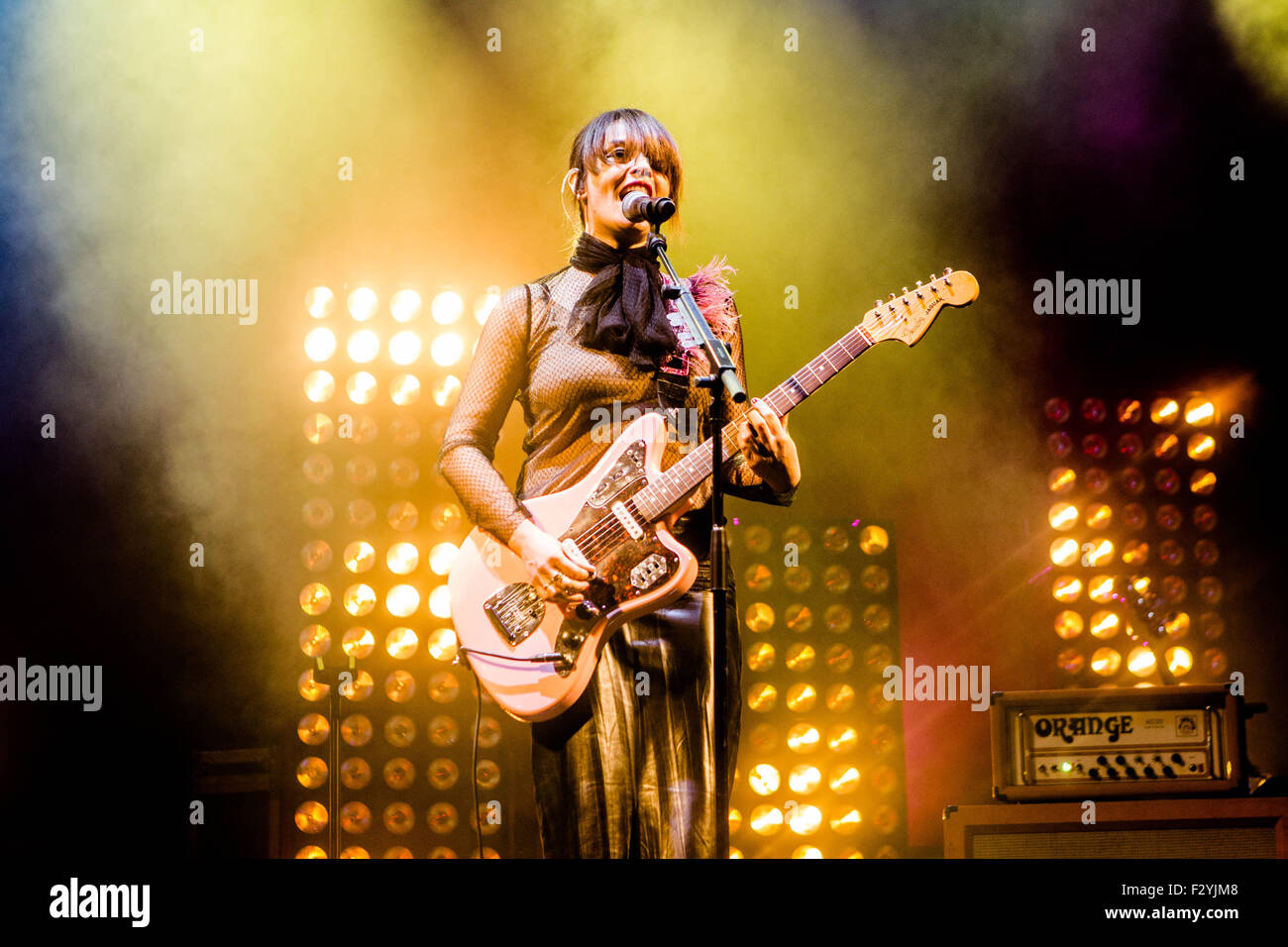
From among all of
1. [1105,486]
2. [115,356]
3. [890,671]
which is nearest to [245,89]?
[115,356]

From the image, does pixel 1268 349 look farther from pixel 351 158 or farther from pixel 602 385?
pixel 351 158

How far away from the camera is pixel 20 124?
4.08 m

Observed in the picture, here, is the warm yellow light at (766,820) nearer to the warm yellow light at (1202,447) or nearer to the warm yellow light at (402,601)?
the warm yellow light at (402,601)

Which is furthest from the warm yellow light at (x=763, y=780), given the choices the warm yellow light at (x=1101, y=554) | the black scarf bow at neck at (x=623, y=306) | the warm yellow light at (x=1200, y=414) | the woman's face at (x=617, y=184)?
the warm yellow light at (x=1200, y=414)

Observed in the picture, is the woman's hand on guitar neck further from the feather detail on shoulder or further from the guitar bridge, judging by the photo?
the feather detail on shoulder

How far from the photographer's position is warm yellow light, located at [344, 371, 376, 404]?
3922mm

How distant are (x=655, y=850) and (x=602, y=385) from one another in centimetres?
111

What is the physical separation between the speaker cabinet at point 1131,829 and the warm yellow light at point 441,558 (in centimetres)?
181

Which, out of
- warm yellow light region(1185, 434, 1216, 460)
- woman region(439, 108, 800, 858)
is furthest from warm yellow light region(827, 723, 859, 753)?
warm yellow light region(1185, 434, 1216, 460)

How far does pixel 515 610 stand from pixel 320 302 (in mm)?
1678

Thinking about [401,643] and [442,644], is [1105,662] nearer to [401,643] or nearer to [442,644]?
[442,644]

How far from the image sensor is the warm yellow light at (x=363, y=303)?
3939 mm

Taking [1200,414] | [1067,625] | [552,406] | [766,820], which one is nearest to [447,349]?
[552,406]

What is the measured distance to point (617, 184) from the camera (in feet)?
9.61
